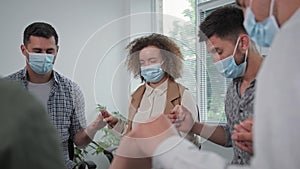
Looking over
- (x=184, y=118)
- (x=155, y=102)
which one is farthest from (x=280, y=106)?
(x=155, y=102)

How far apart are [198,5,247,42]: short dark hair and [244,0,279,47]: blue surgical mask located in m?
0.47

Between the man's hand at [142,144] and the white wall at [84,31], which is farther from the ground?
the white wall at [84,31]

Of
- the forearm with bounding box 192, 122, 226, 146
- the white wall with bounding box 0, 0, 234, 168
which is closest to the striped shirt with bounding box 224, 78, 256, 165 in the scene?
the forearm with bounding box 192, 122, 226, 146

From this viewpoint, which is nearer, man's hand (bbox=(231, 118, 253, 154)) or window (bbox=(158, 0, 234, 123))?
man's hand (bbox=(231, 118, 253, 154))

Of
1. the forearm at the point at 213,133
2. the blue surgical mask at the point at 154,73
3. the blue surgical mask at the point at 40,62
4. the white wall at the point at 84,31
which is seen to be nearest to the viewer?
the forearm at the point at 213,133

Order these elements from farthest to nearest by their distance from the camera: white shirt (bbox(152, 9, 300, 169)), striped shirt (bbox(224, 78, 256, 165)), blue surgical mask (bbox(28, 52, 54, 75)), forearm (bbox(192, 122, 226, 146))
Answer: blue surgical mask (bbox(28, 52, 54, 75))
forearm (bbox(192, 122, 226, 146))
striped shirt (bbox(224, 78, 256, 165))
white shirt (bbox(152, 9, 300, 169))

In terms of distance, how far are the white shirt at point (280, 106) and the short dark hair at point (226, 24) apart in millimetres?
736

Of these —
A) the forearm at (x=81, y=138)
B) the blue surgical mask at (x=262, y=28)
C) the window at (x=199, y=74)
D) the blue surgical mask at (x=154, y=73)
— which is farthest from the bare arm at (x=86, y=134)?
the blue surgical mask at (x=262, y=28)

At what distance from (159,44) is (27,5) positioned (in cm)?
172

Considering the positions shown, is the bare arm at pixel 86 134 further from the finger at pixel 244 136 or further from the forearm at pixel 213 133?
the finger at pixel 244 136

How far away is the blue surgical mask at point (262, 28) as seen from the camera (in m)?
0.88

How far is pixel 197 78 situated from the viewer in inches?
89.6

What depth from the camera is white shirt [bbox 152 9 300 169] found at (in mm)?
645

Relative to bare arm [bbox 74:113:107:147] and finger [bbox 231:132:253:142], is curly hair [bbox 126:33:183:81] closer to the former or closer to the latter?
bare arm [bbox 74:113:107:147]
